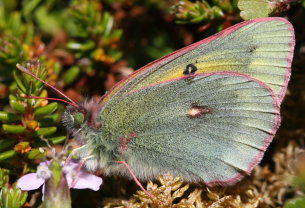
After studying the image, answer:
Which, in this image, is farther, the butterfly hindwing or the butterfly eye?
the butterfly eye

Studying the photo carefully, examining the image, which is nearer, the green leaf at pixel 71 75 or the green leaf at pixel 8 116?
the green leaf at pixel 8 116

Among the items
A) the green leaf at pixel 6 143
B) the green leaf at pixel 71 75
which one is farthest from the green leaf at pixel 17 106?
the green leaf at pixel 71 75

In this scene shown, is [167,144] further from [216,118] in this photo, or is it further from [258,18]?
[258,18]

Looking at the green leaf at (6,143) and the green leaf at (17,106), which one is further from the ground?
the green leaf at (17,106)

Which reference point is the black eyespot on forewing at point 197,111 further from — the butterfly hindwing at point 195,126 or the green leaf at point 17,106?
the green leaf at point 17,106

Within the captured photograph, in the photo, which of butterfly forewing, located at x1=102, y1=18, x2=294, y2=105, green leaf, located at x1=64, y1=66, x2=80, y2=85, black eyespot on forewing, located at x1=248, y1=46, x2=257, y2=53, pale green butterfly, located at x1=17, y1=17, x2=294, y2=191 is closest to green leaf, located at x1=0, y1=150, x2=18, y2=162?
pale green butterfly, located at x1=17, y1=17, x2=294, y2=191

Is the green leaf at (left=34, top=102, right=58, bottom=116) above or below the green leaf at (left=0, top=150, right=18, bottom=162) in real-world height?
above

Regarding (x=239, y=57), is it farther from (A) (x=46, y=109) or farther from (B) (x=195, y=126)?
(A) (x=46, y=109)

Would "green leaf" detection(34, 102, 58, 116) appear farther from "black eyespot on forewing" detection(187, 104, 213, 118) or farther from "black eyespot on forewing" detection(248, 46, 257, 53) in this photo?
"black eyespot on forewing" detection(248, 46, 257, 53)

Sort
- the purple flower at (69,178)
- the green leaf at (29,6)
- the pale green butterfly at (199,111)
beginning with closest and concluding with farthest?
the purple flower at (69,178) < the pale green butterfly at (199,111) < the green leaf at (29,6)

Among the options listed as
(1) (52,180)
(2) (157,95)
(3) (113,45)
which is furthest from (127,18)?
(1) (52,180)
